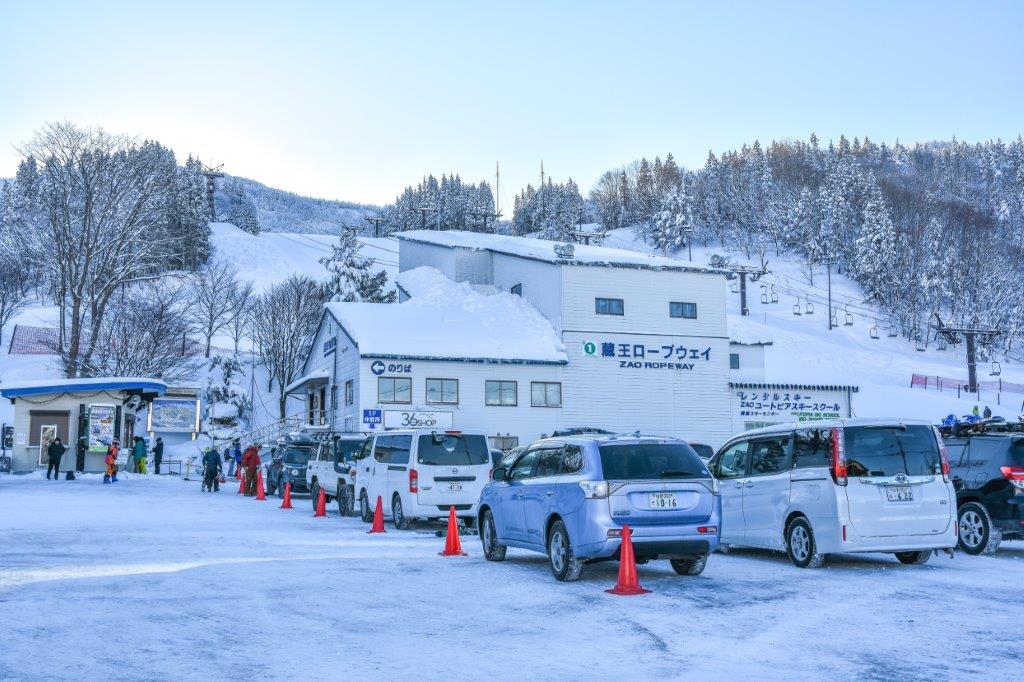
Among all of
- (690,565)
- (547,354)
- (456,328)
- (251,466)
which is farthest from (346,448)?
(456,328)

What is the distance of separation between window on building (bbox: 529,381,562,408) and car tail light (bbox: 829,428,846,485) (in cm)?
3048

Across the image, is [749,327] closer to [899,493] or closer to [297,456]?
[297,456]

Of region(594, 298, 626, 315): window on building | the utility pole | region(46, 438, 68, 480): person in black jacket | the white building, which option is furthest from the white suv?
the utility pole

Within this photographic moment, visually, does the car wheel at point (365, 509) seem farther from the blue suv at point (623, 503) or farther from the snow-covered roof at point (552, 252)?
the snow-covered roof at point (552, 252)

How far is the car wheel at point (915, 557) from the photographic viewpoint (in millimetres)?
12766

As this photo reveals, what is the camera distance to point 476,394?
4144 centimetres

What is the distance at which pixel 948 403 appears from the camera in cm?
6188

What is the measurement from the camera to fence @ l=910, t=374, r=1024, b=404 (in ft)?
223

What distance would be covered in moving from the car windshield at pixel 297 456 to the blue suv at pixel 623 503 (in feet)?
68.5

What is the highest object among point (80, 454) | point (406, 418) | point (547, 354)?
point (547, 354)

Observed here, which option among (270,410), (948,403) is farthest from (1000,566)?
(270,410)

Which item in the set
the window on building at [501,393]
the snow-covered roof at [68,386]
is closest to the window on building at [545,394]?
the window on building at [501,393]

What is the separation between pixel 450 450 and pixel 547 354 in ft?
→ 78.7

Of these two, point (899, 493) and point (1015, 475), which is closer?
point (899, 493)
